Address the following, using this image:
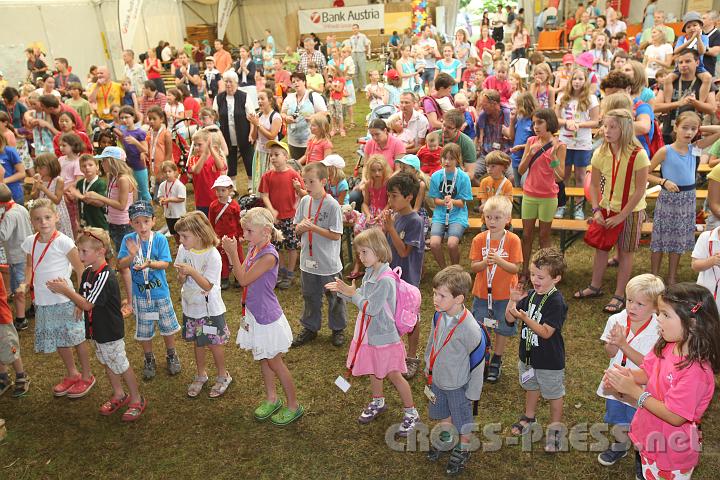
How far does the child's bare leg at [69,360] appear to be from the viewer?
16.1ft

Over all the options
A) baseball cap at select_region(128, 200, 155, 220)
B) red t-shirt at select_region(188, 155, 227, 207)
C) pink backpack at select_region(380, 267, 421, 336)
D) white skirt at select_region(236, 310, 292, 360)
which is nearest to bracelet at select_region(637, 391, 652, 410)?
pink backpack at select_region(380, 267, 421, 336)

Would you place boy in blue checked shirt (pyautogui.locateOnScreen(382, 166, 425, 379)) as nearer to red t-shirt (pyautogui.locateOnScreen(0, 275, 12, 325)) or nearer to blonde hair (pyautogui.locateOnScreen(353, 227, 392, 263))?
blonde hair (pyautogui.locateOnScreen(353, 227, 392, 263))

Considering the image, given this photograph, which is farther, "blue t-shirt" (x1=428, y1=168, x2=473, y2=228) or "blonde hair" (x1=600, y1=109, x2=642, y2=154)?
"blue t-shirt" (x1=428, y1=168, x2=473, y2=228)

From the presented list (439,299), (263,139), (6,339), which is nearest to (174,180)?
(263,139)

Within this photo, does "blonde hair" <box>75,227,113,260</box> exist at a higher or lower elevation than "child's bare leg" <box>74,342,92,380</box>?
higher

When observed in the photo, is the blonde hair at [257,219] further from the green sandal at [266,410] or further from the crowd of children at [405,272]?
the green sandal at [266,410]

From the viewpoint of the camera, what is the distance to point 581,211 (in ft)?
25.6

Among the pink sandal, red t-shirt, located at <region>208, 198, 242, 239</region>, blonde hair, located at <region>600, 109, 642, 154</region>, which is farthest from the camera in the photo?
red t-shirt, located at <region>208, 198, 242, 239</region>

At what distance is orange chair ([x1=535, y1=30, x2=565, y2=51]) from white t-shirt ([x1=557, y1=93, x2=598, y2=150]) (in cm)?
1354

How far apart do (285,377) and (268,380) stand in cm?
21

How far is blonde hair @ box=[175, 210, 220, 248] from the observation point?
4496 mm

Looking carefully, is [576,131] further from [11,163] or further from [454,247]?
[11,163]

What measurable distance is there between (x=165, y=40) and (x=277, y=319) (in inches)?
829

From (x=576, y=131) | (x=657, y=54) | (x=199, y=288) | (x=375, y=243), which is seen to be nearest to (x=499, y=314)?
(x=375, y=243)
